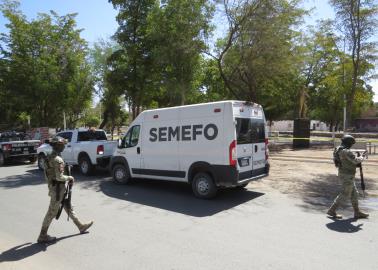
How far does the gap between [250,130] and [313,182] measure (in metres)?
3.53

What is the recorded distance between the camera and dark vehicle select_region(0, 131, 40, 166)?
56.4ft

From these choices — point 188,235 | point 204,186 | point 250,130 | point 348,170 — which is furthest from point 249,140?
point 188,235

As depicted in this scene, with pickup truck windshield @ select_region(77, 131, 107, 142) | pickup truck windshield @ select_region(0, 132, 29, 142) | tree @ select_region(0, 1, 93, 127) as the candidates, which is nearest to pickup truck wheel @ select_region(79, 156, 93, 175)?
pickup truck windshield @ select_region(77, 131, 107, 142)

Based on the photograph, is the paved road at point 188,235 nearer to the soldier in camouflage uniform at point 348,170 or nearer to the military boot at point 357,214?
the military boot at point 357,214

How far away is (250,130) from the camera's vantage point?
29.4ft

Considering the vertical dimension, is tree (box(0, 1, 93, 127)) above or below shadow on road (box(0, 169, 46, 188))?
above

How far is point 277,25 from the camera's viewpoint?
591 inches

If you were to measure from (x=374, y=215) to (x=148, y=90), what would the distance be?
13.2 m

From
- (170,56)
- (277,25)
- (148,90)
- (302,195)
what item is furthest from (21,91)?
(302,195)

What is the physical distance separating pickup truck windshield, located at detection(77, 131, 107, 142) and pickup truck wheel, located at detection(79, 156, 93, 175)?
0.81 meters

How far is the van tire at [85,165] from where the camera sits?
13.1m

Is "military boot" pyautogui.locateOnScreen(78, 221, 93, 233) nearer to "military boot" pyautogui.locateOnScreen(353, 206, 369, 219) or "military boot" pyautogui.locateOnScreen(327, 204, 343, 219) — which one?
"military boot" pyautogui.locateOnScreen(327, 204, 343, 219)

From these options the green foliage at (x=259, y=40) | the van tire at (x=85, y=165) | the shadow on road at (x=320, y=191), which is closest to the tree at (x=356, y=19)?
the green foliage at (x=259, y=40)

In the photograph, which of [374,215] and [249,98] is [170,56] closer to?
[249,98]
